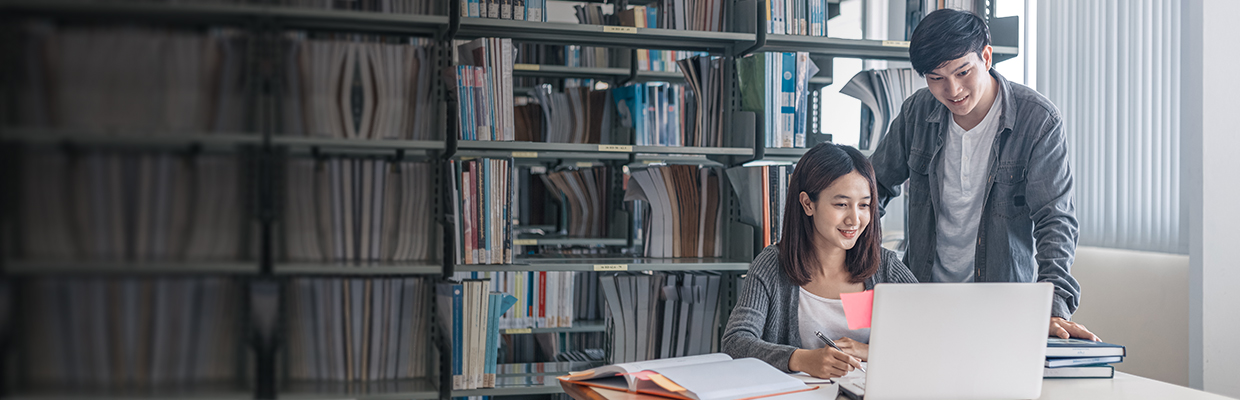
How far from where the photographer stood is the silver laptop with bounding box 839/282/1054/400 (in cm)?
113

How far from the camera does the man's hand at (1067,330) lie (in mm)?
1462

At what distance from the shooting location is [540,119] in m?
3.00

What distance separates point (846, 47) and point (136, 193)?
2384 mm

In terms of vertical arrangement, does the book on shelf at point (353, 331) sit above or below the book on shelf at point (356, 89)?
below

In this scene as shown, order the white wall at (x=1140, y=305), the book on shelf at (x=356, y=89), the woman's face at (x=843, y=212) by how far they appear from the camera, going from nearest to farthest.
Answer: the book on shelf at (x=356, y=89) → the woman's face at (x=843, y=212) → the white wall at (x=1140, y=305)

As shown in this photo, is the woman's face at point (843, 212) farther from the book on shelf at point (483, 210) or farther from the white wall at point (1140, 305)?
the white wall at point (1140, 305)

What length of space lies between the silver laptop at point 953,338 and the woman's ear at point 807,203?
647 millimetres

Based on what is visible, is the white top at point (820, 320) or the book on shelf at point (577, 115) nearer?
the white top at point (820, 320)

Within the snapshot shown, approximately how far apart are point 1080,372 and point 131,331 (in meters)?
1.51

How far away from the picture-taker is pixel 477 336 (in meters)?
2.30

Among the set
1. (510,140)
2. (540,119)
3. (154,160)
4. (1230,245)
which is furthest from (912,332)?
(540,119)

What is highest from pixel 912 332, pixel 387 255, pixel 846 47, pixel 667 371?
pixel 846 47

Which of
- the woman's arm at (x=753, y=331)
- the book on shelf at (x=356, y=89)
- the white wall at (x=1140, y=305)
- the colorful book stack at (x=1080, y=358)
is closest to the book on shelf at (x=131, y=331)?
the book on shelf at (x=356, y=89)

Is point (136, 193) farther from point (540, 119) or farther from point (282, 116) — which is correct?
point (540, 119)
